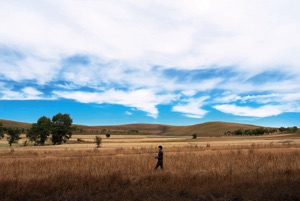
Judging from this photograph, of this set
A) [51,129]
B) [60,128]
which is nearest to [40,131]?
[51,129]

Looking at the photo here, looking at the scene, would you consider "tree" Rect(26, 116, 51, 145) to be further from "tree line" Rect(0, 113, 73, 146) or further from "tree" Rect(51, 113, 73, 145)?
"tree" Rect(51, 113, 73, 145)

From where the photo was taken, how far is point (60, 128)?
9788cm

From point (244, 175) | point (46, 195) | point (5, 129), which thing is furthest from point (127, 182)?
point (5, 129)

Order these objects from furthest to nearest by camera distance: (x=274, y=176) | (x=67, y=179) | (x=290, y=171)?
(x=290, y=171) < (x=274, y=176) < (x=67, y=179)

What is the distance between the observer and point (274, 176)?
12.5 metres

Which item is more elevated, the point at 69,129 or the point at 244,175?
the point at 69,129

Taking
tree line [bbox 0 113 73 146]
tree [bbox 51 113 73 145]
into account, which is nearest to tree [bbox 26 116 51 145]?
tree line [bbox 0 113 73 146]

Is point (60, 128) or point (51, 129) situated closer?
point (51, 129)

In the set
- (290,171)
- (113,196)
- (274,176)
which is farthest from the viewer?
(290,171)

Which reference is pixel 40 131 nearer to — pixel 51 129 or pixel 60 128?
pixel 51 129

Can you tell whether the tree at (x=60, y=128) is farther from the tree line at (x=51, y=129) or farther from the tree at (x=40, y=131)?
the tree at (x=40, y=131)

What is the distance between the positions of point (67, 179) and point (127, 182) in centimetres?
231

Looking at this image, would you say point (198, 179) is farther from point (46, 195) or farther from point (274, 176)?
point (46, 195)

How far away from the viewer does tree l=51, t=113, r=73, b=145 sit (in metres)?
97.2
